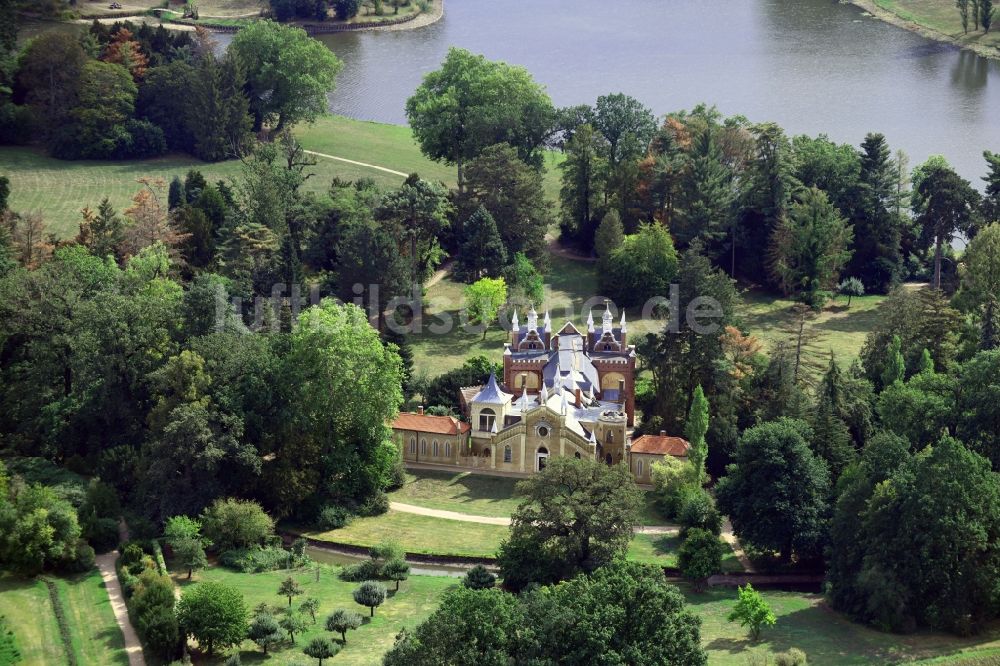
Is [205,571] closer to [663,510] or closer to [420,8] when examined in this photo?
[663,510]

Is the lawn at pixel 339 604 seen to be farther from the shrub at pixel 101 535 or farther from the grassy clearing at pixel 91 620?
the shrub at pixel 101 535

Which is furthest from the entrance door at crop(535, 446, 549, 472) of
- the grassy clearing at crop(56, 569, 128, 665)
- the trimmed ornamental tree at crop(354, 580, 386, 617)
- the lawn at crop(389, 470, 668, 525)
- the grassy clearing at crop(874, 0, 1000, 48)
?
the grassy clearing at crop(874, 0, 1000, 48)

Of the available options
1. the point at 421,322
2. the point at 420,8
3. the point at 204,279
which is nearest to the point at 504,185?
the point at 421,322

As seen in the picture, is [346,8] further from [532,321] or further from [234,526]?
[234,526]

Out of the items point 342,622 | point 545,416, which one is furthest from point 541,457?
point 342,622

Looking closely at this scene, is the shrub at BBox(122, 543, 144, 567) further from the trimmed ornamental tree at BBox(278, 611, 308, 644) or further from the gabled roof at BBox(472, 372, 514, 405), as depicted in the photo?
the gabled roof at BBox(472, 372, 514, 405)

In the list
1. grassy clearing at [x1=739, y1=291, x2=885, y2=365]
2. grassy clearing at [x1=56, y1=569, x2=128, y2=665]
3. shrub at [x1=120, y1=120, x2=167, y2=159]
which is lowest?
grassy clearing at [x1=56, y1=569, x2=128, y2=665]
